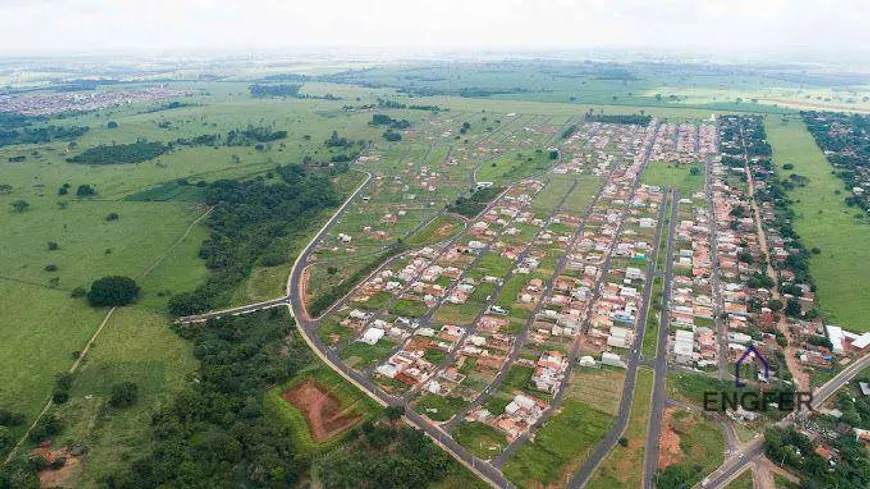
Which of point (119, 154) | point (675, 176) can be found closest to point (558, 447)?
point (675, 176)

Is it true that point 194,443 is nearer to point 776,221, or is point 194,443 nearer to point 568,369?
point 568,369

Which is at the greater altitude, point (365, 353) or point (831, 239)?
point (831, 239)

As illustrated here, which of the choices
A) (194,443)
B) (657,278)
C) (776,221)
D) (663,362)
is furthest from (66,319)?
(776,221)

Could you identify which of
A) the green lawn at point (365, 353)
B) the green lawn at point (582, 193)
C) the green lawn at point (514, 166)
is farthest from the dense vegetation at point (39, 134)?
the green lawn at point (582, 193)

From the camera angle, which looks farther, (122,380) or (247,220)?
(247,220)

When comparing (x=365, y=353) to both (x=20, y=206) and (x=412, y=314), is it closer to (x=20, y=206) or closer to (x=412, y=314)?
(x=412, y=314)

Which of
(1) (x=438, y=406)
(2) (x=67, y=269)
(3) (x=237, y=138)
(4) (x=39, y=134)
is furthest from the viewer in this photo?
(4) (x=39, y=134)
